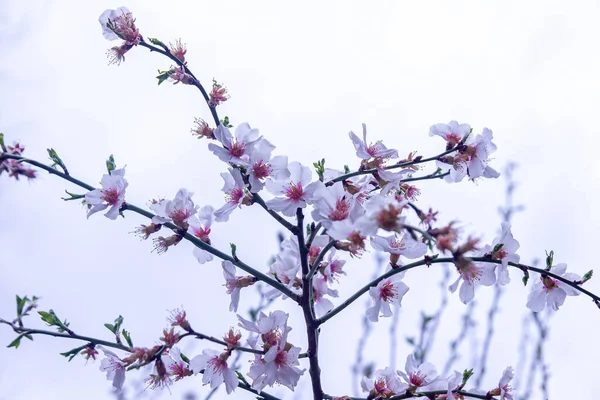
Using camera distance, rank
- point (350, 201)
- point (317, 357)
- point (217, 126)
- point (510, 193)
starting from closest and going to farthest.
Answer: point (350, 201)
point (317, 357)
point (217, 126)
point (510, 193)

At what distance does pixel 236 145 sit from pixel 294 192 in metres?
0.34

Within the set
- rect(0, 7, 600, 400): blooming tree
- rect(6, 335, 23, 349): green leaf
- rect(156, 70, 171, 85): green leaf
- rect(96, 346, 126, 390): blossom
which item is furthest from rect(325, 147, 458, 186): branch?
rect(6, 335, 23, 349): green leaf

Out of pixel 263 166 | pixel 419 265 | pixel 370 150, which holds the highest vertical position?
pixel 370 150

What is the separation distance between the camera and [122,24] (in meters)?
2.61

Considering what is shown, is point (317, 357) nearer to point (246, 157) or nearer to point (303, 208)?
point (303, 208)

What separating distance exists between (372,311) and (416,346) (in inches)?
62.9

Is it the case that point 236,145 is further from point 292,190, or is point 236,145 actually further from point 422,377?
point 422,377

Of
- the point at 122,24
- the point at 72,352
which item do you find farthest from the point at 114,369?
the point at 122,24

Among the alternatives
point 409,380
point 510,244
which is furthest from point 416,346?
point 510,244

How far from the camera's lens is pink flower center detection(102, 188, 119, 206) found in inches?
93.2

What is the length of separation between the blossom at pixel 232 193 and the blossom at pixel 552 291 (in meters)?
1.44

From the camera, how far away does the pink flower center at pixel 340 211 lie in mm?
2029

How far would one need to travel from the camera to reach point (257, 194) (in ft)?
7.61

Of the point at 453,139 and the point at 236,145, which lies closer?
the point at 236,145
